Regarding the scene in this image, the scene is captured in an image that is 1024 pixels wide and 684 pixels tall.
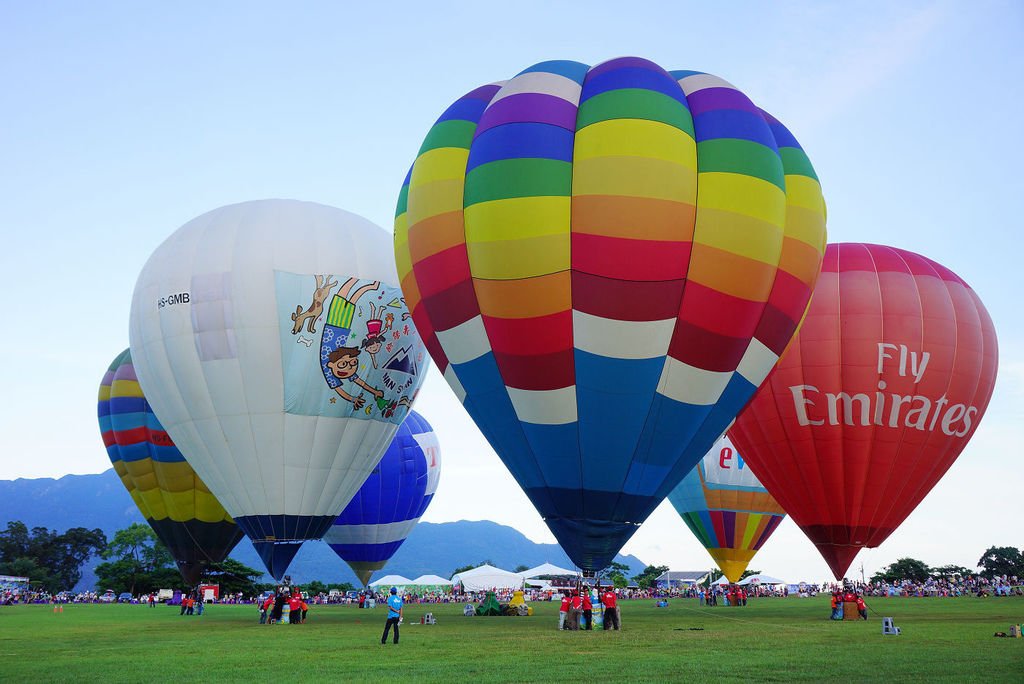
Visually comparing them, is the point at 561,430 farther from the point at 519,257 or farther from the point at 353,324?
the point at 353,324

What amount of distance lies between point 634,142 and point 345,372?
931 centimetres

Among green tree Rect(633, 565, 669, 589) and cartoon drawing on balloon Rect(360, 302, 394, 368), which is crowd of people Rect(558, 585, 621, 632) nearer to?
cartoon drawing on balloon Rect(360, 302, 394, 368)

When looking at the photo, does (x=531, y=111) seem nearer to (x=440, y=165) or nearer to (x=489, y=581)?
(x=440, y=165)

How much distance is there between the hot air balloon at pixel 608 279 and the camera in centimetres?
1316

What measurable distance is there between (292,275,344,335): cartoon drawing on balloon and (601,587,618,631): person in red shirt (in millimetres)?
8668

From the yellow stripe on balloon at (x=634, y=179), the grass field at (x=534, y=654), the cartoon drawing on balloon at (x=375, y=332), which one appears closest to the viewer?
the grass field at (x=534, y=654)

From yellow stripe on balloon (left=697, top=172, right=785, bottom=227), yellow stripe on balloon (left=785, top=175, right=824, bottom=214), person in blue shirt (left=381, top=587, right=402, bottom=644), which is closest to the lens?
person in blue shirt (left=381, top=587, right=402, bottom=644)

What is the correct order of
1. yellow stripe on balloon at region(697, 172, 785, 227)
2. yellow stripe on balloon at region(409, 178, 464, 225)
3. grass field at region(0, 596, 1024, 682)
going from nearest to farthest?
grass field at region(0, 596, 1024, 682) → yellow stripe on balloon at region(697, 172, 785, 227) → yellow stripe on balloon at region(409, 178, 464, 225)

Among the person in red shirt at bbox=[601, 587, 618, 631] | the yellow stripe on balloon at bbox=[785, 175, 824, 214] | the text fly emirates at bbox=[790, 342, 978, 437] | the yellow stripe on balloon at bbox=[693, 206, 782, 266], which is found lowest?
the person in red shirt at bbox=[601, 587, 618, 631]

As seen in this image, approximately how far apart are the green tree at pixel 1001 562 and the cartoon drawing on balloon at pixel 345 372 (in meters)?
62.1

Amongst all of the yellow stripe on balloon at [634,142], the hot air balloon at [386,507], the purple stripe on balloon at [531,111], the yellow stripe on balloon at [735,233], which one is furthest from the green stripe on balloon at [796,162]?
the hot air balloon at [386,507]

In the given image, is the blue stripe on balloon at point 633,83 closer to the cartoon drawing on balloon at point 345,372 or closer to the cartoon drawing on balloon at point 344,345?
the cartoon drawing on balloon at point 344,345

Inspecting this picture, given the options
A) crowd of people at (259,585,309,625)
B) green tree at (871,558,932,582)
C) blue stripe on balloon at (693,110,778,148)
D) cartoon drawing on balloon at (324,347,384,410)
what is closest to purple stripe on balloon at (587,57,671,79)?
blue stripe on balloon at (693,110,778,148)

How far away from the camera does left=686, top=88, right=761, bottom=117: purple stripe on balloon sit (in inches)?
569
